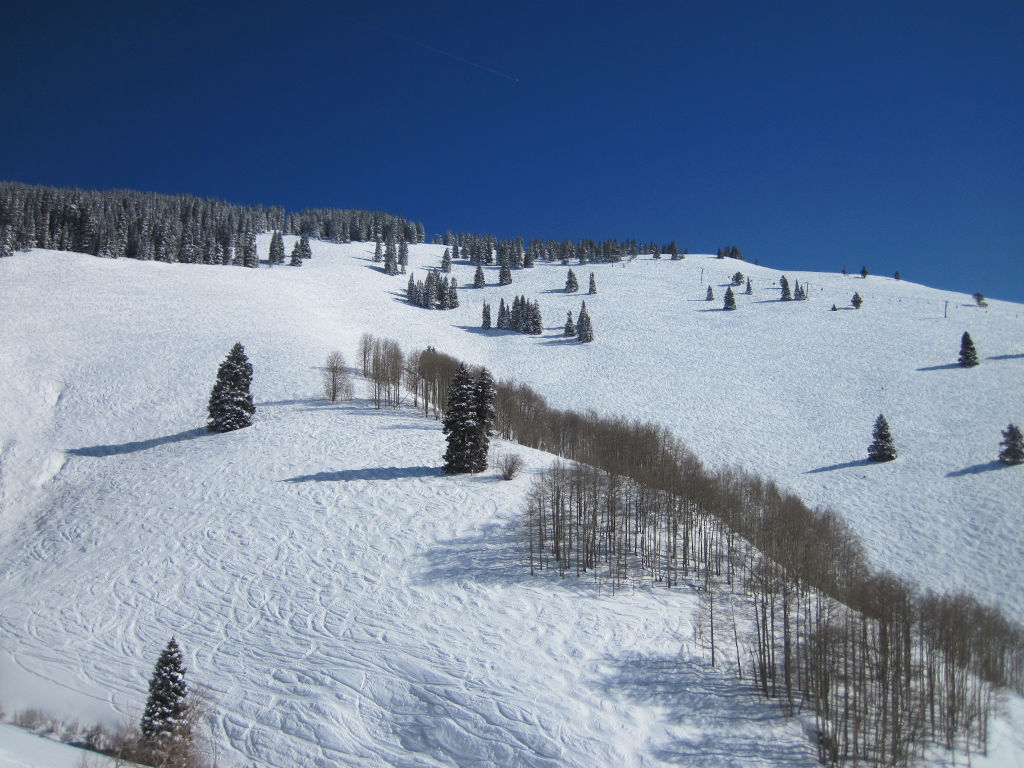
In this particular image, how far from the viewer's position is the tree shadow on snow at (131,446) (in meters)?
38.8

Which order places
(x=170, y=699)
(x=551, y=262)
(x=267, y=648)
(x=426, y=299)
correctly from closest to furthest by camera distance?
(x=170, y=699)
(x=267, y=648)
(x=426, y=299)
(x=551, y=262)

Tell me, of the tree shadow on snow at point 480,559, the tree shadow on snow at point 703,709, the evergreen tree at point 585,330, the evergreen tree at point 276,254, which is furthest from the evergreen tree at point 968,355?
the evergreen tree at point 276,254

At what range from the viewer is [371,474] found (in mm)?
35000

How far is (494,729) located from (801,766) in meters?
9.16

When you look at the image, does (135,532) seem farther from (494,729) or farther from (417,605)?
(494,729)

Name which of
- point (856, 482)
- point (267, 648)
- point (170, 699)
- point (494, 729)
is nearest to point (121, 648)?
point (267, 648)

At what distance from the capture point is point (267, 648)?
66.3 feet

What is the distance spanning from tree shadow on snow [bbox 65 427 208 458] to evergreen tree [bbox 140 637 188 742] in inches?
1202

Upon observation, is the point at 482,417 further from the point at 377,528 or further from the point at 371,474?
the point at 377,528

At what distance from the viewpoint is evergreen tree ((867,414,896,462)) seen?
159 ft

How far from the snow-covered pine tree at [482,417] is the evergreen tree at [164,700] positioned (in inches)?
881

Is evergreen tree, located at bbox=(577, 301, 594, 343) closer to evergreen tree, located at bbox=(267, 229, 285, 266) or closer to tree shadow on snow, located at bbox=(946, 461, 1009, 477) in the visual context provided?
tree shadow on snow, located at bbox=(946, 461, 1009, 477)

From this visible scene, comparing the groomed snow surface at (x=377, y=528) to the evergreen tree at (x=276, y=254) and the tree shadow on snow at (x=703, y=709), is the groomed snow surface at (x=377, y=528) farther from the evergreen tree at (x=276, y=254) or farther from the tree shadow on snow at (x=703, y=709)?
the evergreen tree at (x=276, y=254)

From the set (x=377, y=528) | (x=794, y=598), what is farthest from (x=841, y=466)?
(x=377, y=528)
